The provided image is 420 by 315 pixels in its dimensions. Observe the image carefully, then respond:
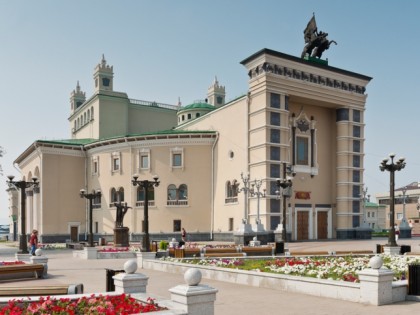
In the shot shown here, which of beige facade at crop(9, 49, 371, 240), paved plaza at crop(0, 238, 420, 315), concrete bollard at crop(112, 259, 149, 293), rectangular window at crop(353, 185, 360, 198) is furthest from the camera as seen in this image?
rectangular window at crop(353, 185, 360, 198)

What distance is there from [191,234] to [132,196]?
714cm

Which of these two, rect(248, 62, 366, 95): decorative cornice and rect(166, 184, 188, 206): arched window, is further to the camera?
rect(166, 184, 188, 206): arched window

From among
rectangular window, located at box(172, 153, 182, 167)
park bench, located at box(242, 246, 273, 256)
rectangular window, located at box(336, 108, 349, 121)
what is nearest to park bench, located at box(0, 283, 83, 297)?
park bench, located at box(242, 246, 273, 256)

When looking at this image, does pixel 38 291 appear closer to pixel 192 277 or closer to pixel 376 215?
pixel 192 277

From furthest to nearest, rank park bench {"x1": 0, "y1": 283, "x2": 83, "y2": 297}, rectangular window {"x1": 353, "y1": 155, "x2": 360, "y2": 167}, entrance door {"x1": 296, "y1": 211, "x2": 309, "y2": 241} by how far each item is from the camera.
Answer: rectangular window {"x1": 353, "y1": 155, "x2": 360, "y2": 167}, entrance door {"x1": 296, "y1": 211, "x2": 309, "y2": 241}, park bench {"x1": 0, "y1": 283, "x2": 83, "y2": 297}

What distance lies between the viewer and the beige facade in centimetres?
4166

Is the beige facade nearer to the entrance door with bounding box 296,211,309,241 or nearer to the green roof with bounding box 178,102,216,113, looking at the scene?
the entrance door with bounding box 296,211,309,241

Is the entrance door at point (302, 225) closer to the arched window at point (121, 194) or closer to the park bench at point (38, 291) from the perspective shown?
the arched window at point (121, 194)

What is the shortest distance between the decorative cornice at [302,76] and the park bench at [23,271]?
2758 centimetres

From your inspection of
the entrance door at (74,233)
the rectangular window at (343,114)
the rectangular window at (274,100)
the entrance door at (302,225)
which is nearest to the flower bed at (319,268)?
the rectangular window at (274,100)

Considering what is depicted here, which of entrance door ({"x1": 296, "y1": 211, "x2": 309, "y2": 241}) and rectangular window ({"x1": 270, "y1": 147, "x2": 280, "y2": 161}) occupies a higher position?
rectangular window ({"x1": 270, "y1": 147, "x2": 280, "y2": 161})

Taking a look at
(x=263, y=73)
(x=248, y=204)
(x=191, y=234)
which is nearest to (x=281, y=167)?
(x=248, y=204)

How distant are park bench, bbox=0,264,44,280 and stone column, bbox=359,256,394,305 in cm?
1194

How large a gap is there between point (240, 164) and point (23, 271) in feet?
91.4
